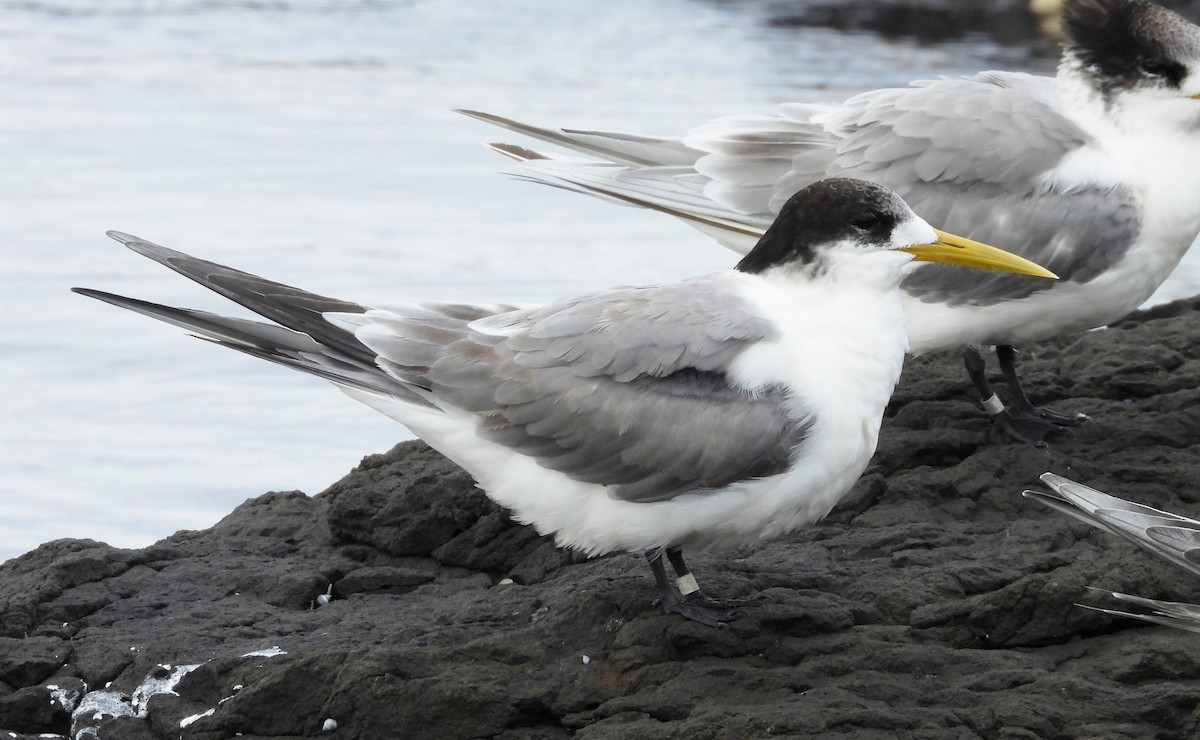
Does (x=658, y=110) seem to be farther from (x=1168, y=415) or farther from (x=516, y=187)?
(x=1168, y=415)

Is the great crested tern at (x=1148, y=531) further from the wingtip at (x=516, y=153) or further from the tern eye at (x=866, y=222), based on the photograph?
the wingtip at (x=516, y=153)

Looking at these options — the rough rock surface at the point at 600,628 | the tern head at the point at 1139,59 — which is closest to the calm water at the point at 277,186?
the rough rock surface at the point at 600,628

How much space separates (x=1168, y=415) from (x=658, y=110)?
308 inches

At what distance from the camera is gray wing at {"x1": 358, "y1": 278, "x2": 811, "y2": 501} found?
13.8ft

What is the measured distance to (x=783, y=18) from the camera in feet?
53.7

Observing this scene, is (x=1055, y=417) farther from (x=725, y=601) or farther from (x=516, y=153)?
(x=516, y=153)

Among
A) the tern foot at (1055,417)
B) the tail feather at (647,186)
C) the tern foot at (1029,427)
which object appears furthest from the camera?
the tail feather at (647,186)

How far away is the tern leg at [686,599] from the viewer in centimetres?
429

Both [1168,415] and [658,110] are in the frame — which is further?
[658,110]

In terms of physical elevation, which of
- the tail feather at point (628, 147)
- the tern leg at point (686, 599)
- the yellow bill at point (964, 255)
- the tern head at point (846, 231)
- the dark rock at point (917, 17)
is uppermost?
the tern head at point (846, 231)

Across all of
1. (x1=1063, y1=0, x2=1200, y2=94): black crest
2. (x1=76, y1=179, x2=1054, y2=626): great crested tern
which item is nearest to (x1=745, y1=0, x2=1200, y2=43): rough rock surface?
(x1=1063, y1=0, x2=1200, y2=94): black crest

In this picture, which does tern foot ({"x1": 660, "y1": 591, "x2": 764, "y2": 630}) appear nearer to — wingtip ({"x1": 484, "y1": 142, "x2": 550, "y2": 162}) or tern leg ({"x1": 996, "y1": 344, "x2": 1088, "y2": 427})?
tern leg ({"x1": 996, "y1": 344, "x2": 1088, "y2": 427})

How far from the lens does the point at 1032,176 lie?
5.77m

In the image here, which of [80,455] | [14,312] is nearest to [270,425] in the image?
[80,455]
